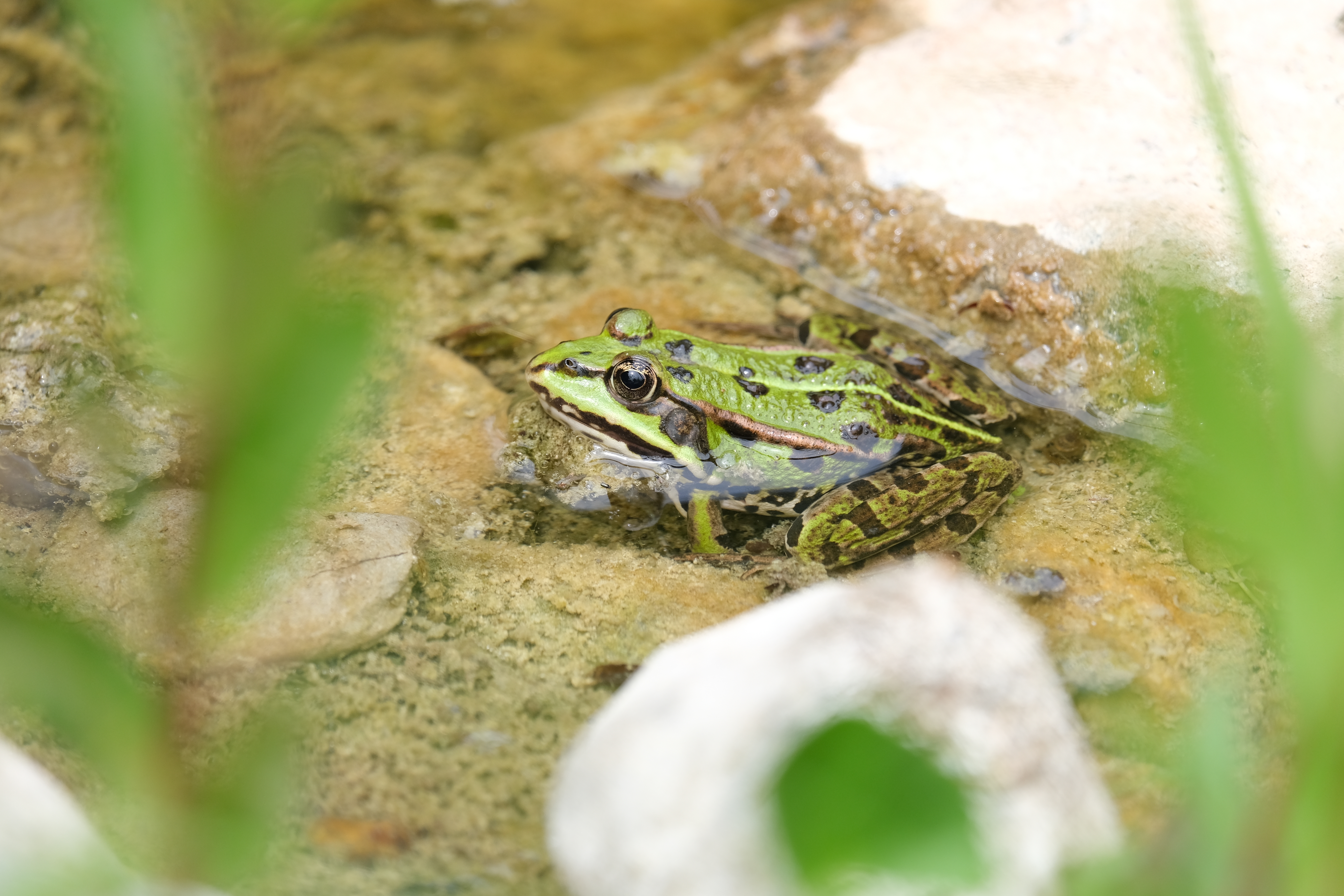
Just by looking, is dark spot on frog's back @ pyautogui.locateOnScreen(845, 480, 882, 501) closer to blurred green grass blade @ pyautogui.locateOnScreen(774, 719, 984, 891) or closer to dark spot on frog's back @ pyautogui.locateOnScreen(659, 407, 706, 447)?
dark spot on frog's back @ pyautogui.locateOnScreen(659, 407, 706, 447)

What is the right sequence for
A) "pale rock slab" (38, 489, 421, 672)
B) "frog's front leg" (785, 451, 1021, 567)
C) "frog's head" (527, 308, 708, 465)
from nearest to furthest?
1. "pale rock slab" (38, 489, 421, 672)
2. "frog's front leg" (785, 451, 1021, 567)
3. "frog's head" (527, 308, 708, 465)

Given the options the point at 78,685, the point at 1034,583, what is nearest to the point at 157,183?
the point at 78,685

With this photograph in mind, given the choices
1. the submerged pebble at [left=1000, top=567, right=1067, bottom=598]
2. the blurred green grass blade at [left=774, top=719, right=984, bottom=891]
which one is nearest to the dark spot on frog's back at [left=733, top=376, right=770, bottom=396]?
the submerged pebble at [left=1000, top=567, right=1067, bottom=598]

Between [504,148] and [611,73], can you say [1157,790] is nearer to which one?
[504,148]

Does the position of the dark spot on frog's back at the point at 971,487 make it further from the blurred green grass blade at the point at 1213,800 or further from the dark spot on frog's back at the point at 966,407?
the blurred green grass blade at the point at 1213,800

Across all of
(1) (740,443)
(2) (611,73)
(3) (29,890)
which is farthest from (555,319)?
(3) (29,890)

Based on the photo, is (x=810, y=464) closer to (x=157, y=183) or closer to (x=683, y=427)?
(x=683, y=427)
